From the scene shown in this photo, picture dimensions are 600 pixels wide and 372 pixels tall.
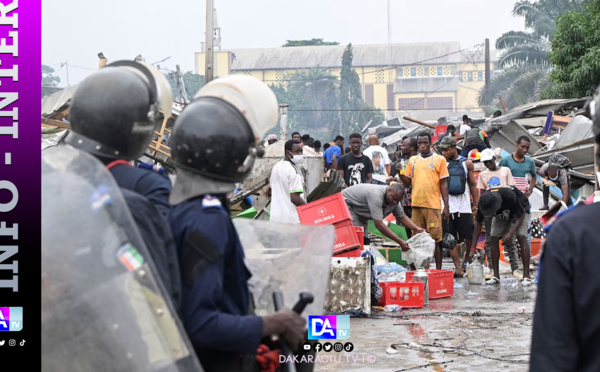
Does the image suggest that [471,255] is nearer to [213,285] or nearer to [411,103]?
[213,285]

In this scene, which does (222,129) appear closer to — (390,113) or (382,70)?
(390,113)

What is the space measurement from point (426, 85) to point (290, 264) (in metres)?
139

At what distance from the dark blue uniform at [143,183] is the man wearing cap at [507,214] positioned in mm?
9040

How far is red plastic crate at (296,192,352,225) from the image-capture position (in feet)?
32.8

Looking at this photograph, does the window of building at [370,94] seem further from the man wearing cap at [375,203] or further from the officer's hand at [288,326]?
the officer's hand at [288,326]

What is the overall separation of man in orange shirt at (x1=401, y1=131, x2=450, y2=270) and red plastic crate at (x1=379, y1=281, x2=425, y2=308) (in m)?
2.23

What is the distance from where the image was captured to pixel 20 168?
588 centimetres

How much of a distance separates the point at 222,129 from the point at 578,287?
124 centimetres

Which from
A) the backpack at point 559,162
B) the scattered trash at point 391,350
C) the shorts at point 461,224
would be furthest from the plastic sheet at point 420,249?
the backpack at point 559,162

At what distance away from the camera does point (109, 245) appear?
8.26ft

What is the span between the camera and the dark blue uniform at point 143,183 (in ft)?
10.4

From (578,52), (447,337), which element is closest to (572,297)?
(447,337)

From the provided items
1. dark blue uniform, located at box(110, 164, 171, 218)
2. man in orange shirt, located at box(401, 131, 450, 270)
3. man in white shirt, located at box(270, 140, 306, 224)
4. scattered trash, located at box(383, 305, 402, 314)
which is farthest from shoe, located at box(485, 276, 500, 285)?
dark blue uniform, located at box(110, 164, 171, 218)

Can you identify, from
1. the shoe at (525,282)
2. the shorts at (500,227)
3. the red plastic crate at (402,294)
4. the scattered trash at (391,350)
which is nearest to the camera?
the scattered trash at (391,350)
